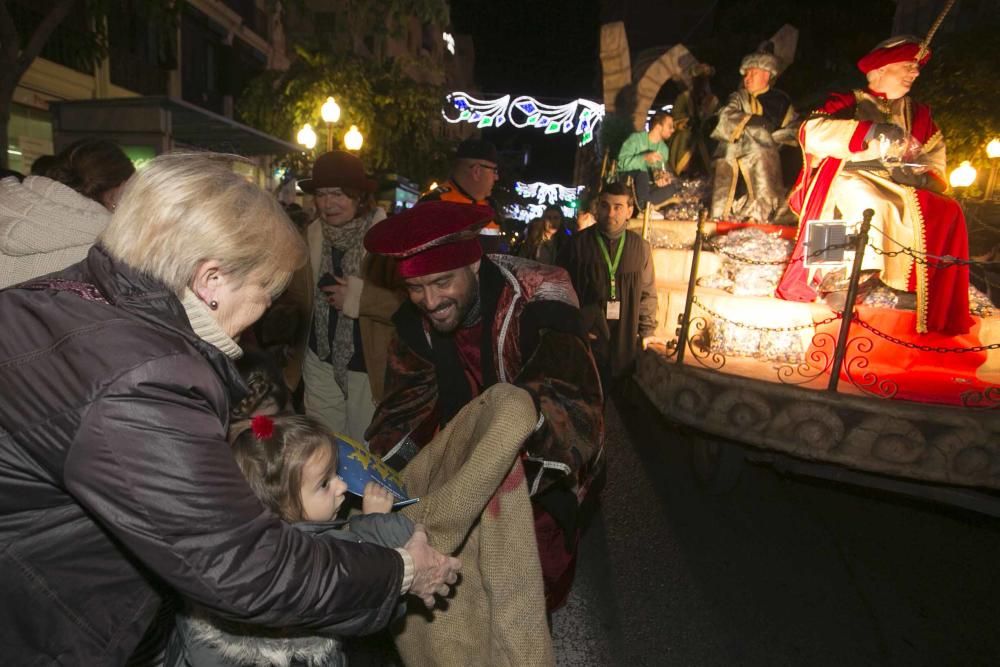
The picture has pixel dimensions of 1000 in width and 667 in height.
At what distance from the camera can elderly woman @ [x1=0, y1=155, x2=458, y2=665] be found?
1033mm

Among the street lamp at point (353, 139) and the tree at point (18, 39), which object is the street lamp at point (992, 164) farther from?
the street lamp at point (353, 139)

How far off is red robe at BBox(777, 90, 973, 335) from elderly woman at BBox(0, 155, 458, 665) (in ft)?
15.4

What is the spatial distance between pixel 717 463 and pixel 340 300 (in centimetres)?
300

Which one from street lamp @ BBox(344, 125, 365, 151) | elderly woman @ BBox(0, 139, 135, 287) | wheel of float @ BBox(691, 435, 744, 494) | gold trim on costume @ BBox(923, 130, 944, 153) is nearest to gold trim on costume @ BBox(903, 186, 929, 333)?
gold trim on costume @ BBox(923, 130, 944, 153)

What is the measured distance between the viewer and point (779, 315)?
222 inches

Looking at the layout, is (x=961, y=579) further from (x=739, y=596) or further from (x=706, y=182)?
(x=706, y=182)

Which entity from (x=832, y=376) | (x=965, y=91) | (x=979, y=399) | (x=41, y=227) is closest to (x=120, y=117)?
(x=41, y=227)

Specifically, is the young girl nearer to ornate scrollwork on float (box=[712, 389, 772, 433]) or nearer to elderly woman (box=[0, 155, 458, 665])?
elderly woman (box=[0, 155, 458, 665])

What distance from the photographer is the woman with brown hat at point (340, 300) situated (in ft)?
12.1

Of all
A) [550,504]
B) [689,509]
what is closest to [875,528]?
[689,509]

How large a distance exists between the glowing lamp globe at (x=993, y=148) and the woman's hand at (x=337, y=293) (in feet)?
32.5

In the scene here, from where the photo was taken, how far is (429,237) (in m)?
2.14

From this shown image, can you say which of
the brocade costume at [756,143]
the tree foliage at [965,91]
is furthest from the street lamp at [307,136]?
the tree foliage at [965,91]

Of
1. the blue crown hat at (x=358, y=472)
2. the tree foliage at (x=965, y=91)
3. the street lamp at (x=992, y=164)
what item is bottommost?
the blue crown hat at (x=358, y=472)
